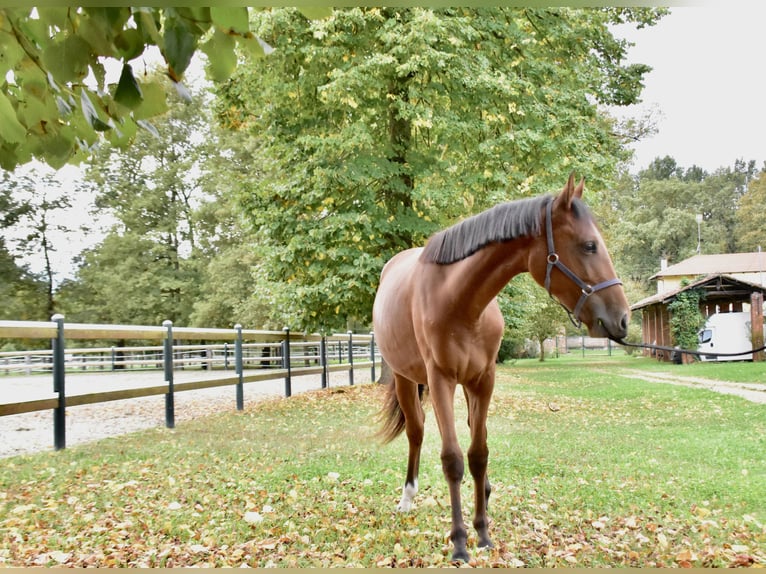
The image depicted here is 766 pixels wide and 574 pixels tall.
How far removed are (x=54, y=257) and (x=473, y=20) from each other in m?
3.02

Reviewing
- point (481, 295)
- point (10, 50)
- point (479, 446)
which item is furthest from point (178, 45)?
point (479, 446)

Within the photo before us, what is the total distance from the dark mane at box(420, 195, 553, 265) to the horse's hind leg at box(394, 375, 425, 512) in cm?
70

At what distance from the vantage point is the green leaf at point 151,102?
1.01 metres

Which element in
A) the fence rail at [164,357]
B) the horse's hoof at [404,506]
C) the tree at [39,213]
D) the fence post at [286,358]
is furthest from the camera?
the fence post at [286,358]

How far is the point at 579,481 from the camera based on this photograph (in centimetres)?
206

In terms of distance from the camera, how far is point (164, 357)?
3609 mm

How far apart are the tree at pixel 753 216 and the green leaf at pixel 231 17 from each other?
2.13 metres

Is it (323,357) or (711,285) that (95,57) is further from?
(323,357)

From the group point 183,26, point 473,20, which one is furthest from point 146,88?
point 473,20

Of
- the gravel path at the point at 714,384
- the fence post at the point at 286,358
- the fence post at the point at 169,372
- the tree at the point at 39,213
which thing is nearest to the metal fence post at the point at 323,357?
the fence post at the point at 286,358

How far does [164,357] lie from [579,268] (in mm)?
3095

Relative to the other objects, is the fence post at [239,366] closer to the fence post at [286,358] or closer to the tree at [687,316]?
the fence post at [286,358]

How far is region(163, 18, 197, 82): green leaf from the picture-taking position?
99 centimetres

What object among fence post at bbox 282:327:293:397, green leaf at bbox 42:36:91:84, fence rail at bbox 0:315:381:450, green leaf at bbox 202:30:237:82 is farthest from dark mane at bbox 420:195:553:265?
fence post at bbox 282:327:293:397
